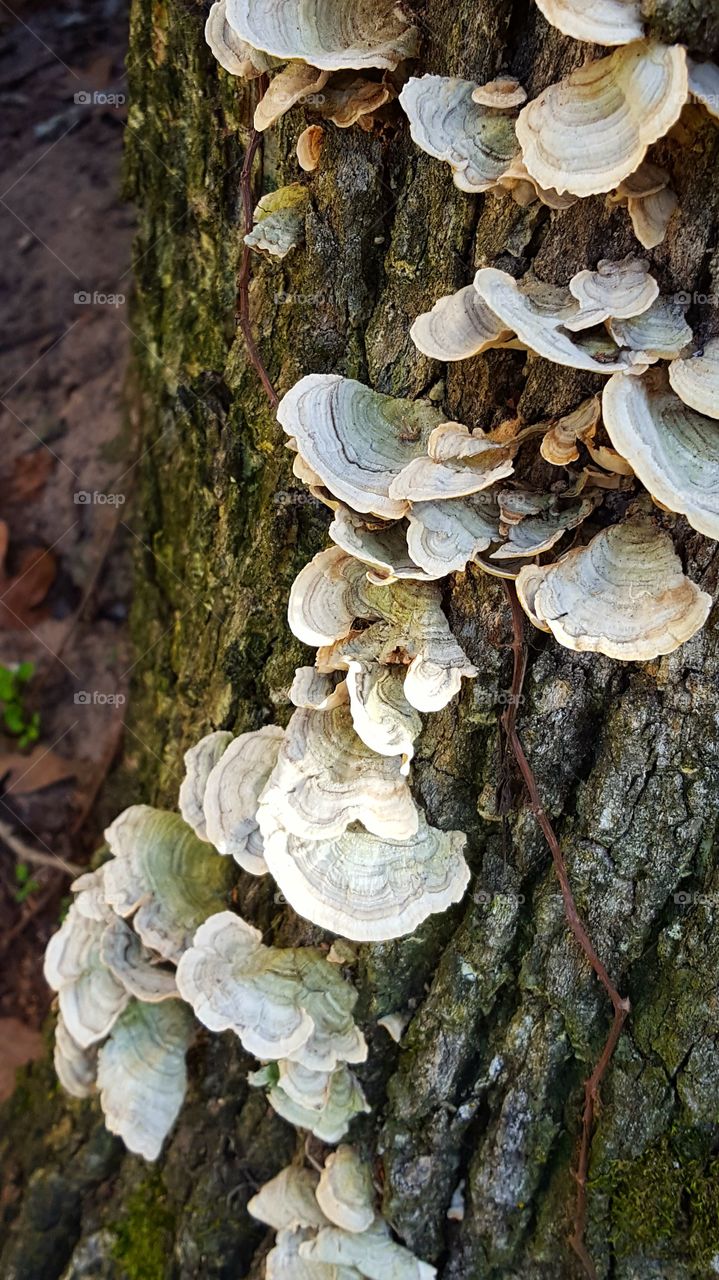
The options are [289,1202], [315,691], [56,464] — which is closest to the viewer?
[315,691]

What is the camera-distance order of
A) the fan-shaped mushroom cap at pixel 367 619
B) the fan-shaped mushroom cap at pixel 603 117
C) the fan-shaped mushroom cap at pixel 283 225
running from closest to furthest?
the fan-shaped mushroom cap at pixel 603 117
the fan-shaped mushroom cap at pixel 367 619
the fan-shaped mushroom cap at pixel 283 225

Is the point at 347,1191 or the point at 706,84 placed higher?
the point at 706,84

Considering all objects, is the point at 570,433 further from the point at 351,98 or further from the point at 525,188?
the point at 351,98

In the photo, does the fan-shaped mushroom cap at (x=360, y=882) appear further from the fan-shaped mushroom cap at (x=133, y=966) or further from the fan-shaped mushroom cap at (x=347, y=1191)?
the fan-shaped mushroom cap at (x=347, y=1191)

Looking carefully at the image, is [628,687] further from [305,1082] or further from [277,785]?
[305,1082]

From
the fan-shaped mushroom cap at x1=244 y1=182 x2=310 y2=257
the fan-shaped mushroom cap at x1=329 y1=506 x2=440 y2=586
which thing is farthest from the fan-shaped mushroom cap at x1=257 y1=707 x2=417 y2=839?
the fan-shaped mushroom cap at x1=244 y1=182 x2=310 y2=257

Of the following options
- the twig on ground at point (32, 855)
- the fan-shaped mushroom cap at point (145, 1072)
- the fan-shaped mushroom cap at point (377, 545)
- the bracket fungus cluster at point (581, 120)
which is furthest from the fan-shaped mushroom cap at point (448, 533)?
the twig on ground at point (32, 855)

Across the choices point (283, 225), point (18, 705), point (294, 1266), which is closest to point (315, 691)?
point (283, 225)
